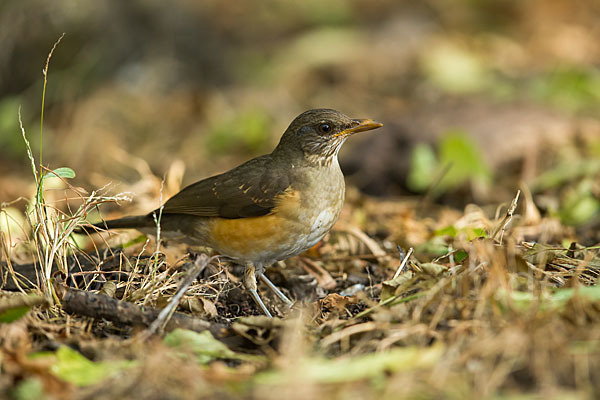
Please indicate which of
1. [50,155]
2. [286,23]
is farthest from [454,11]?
[50,155]

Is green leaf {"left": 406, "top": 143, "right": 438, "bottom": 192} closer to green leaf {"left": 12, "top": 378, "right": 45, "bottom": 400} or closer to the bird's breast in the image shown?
the bird's breast

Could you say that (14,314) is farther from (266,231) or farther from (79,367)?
(266,231)

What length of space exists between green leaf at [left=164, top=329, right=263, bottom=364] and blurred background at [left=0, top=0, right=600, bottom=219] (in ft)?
10.4

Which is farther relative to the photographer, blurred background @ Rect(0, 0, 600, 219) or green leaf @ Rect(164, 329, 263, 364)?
blurred background @ Rect(0, 0, 600, 219)

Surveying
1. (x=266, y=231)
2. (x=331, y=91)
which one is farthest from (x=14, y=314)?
(x=331, y=91)

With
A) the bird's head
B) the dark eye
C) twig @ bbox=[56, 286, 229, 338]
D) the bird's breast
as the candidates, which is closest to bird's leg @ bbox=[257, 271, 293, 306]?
the bird's breast

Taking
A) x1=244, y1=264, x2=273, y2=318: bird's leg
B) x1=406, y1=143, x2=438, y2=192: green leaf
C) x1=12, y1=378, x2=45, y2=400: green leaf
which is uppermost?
x1=12, y1=378, x2=45, y2=400: green leaf

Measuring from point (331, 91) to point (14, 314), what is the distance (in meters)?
8.45

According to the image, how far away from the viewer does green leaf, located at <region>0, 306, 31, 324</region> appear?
3.54 m

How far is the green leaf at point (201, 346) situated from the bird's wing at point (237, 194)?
1.69m

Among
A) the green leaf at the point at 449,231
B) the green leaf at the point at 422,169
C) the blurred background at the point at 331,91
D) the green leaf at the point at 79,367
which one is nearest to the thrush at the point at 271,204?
the green leaf at the point at 449,231

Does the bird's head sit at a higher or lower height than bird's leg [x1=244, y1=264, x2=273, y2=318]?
higher

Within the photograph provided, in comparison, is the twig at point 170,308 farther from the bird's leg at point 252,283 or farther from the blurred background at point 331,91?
the blurred background at point 331,91

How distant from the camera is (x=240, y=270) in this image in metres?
5.59
